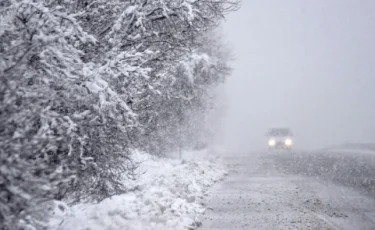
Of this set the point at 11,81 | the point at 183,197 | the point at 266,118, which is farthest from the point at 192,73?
the point at 266,118

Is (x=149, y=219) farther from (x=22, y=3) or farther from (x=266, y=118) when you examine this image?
(x=266, y=118)

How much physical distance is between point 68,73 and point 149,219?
364 centimetres

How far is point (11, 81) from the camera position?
12.3 feet

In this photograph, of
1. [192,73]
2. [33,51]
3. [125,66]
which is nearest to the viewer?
[33,51]

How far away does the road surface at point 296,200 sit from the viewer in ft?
24.5

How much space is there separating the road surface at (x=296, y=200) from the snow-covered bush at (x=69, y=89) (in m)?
3.00

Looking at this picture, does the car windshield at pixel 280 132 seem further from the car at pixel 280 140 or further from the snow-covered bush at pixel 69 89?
the snow-covered bush at pixel 69 89

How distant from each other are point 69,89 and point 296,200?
A: 259 inches

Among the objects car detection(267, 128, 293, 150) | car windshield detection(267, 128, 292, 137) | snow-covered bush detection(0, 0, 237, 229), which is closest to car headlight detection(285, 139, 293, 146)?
car detection(267, 128, 293, 150)

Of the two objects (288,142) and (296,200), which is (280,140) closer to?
(288,142)

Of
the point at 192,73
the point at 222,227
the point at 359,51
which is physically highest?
the point at 359,51

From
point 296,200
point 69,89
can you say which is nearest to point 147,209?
point 296,200

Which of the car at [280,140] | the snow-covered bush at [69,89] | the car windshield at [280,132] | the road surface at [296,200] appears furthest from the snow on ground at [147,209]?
the car windshield at [280,132]

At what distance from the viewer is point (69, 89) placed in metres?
4.65
